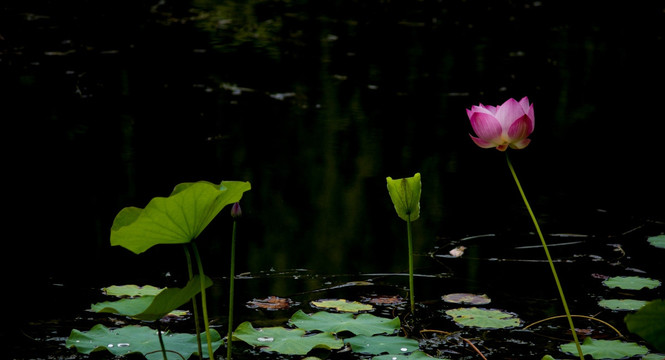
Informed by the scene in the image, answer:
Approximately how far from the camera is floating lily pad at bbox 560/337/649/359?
135cm

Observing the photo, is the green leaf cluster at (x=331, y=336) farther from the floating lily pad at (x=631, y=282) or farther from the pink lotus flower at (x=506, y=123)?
the floating lily pad at (x=631, y=282)

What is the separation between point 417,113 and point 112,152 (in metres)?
1.56

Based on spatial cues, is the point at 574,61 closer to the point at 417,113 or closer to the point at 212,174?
the point at 417,113

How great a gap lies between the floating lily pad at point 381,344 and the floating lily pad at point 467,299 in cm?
32

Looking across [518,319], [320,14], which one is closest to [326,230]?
[518,319]

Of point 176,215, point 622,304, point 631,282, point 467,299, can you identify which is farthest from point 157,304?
point 631,282

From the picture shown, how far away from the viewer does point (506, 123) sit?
4.20 ft

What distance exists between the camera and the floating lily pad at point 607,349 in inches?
53.3

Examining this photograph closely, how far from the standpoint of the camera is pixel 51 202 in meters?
2.34

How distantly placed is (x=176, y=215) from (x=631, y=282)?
3.60ft

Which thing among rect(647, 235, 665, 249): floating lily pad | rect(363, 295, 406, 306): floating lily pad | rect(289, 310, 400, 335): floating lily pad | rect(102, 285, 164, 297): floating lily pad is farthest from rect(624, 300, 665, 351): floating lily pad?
rect(647, 235, 665, 249): floating lily pad

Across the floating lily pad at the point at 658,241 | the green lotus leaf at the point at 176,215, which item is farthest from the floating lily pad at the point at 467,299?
the green lotus leaf at the point at 176,215

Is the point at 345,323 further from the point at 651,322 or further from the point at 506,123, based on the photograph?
the point at 651,322

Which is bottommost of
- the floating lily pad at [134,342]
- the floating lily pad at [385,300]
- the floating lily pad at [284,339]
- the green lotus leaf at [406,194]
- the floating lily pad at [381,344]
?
the floating lily pad at [385,300]
